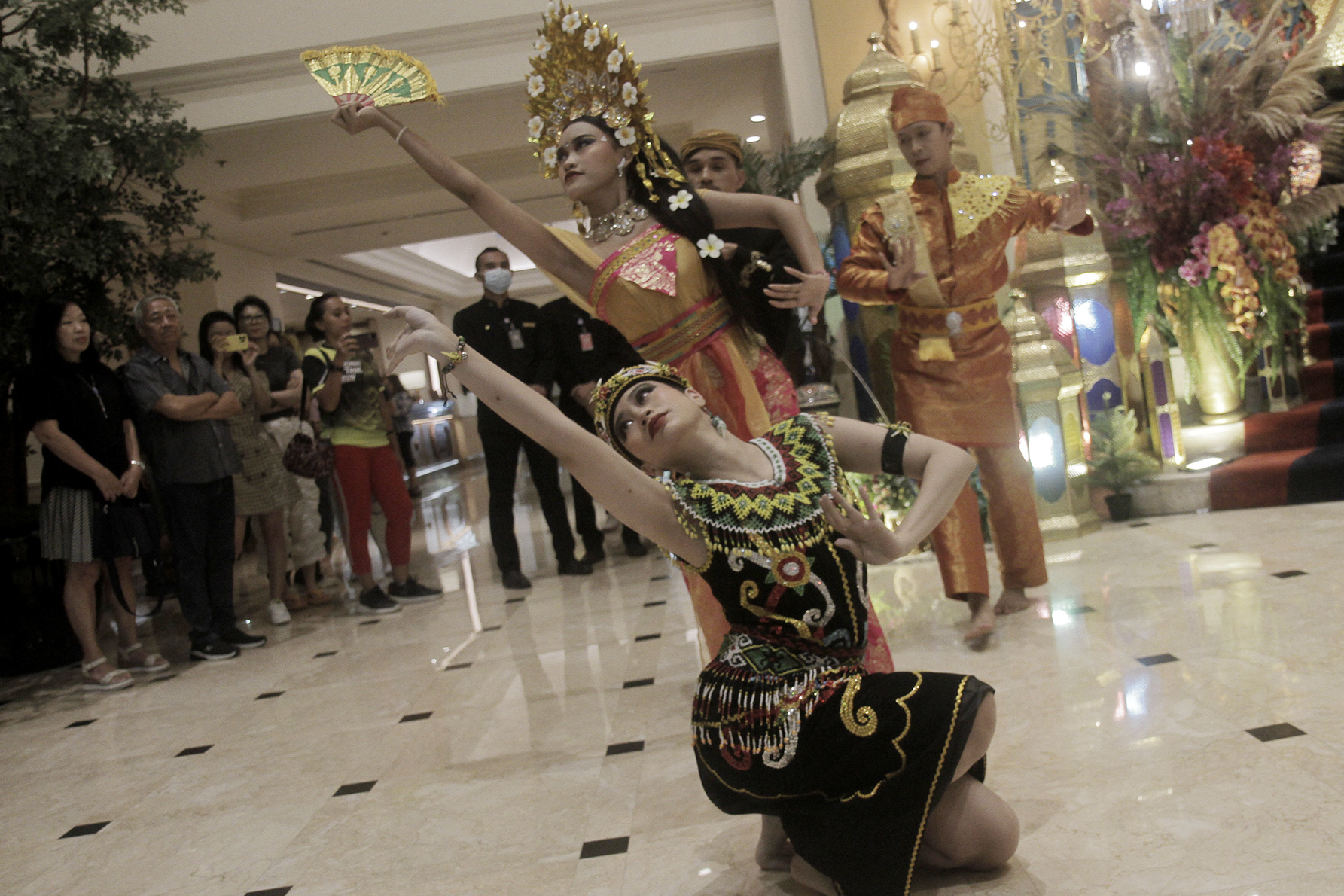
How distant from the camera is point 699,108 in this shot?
333 inches

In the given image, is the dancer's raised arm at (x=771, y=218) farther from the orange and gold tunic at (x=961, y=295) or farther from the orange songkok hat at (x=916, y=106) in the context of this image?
the orange songkok hat at (x=916, y=106)

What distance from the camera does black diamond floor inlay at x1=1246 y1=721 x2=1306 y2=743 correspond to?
219cm

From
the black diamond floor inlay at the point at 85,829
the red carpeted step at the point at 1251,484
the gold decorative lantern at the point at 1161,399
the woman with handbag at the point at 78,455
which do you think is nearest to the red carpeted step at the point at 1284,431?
the red carpeted step at the point at 1251,484

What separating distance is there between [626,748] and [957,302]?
5.48 feet

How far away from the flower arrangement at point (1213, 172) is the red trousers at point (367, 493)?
375 cm

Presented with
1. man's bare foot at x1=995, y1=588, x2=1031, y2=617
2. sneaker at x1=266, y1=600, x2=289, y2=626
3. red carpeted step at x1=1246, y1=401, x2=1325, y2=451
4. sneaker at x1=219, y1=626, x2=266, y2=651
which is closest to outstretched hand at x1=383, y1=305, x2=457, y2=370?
man's bare foot at x1=995, y1=588, x2=1031, y2=617

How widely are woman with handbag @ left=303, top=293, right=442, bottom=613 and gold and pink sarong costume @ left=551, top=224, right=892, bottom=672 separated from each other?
2883 mm

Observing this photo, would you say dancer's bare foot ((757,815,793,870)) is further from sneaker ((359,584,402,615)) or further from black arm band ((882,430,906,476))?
sneaker ((359,584,402,615))

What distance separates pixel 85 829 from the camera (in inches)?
107

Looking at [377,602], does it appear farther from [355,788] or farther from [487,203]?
[487,203]

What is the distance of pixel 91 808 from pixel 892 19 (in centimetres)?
532

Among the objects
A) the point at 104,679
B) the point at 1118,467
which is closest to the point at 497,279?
the point at 104,679

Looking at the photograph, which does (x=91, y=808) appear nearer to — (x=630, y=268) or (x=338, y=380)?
(x=630, y=268)

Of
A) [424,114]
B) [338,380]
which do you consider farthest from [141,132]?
[424,114]
